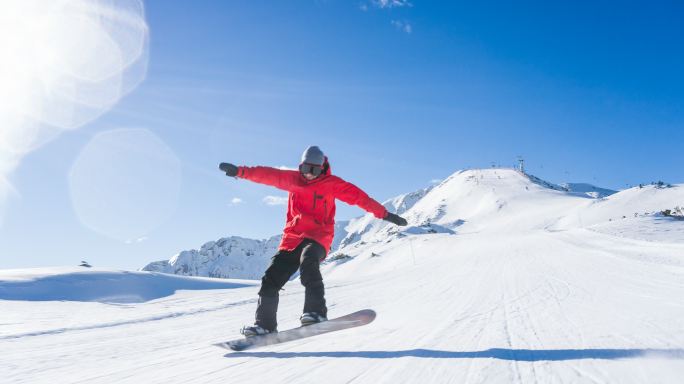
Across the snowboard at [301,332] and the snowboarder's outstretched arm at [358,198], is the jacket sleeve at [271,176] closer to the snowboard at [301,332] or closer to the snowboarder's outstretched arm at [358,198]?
the snowboarder's outstretched arm at [358,198]

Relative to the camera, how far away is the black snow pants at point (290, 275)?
3.91 meters

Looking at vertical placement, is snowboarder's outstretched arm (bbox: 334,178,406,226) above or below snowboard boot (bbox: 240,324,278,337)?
above

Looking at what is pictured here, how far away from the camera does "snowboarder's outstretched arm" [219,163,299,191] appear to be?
4188 mm

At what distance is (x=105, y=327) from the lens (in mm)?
4973

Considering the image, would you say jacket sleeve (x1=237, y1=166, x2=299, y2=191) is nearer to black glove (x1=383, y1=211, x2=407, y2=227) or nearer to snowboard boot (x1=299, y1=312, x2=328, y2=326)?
black glove (x1=383, y1=211, x2=407, y2=227)

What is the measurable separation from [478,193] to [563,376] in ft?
508

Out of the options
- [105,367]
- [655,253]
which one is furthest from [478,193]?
[105,367]

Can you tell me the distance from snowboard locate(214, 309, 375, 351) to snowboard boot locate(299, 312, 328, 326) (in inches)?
3.9

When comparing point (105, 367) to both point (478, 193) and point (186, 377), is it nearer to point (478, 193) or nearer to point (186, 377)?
point (186, 377)

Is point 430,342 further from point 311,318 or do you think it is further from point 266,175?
point 266,175

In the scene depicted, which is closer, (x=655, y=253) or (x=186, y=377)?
(x=186, y=377)

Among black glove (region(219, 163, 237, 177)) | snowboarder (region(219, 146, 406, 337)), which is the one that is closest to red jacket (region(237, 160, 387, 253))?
snowboarder (region(219, 146, 406, 337))

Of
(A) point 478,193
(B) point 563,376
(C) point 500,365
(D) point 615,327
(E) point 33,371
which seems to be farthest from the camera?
(A) point 478,193

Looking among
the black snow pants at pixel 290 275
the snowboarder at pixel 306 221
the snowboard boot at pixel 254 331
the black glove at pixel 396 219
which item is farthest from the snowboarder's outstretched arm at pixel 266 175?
the snowboard boot at pixel 254 331
